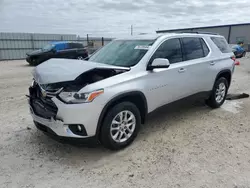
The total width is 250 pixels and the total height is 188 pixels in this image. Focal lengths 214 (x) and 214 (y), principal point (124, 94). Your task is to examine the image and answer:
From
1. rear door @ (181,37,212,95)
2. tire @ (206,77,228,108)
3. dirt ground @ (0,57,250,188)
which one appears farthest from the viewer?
tire @ (206,77,228,108)

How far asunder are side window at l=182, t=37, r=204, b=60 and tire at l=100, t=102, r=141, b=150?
68.0 inches

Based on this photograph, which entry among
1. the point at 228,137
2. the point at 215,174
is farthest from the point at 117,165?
the point at 228,137

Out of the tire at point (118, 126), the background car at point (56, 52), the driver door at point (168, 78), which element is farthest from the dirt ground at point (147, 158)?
the background car at point (56, 52)

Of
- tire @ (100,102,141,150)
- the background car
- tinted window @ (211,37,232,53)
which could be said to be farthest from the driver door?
the background car

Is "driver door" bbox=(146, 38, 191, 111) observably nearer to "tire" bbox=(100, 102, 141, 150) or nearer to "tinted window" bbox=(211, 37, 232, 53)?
"tire" bbox=(100, 102, 141, 150)

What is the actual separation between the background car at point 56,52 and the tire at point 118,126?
11927 mm

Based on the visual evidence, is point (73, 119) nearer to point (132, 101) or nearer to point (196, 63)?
point (132, 101)

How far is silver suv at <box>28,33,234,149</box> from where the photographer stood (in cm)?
284

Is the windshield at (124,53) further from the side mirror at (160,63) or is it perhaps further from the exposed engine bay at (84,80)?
the exposed engine bay at (84,80)

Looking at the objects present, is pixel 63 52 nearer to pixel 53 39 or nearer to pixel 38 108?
pixel 53 39

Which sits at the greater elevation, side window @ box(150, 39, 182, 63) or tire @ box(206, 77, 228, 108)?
side window @ box(150, 39, 182, 63)

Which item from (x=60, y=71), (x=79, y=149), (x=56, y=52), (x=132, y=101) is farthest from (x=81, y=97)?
(x=56, y=52)

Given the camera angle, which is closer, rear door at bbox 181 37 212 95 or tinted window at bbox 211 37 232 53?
rear door at bbox 181 37 212 95

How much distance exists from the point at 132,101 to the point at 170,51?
1282 millimetres
